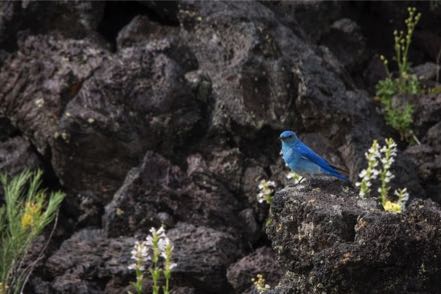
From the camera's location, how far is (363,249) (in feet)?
13.5

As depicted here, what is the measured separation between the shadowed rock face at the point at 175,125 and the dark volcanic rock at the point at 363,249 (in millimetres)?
1862

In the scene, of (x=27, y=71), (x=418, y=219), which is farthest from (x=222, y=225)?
(x=418, y=219)

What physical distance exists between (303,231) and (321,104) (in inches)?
108

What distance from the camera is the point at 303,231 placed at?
4406 millimetres

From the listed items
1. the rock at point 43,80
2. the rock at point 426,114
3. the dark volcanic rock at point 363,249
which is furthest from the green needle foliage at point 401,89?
the dark volcanic rock at point 363,249

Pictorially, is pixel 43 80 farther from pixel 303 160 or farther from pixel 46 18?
pixel 303 160

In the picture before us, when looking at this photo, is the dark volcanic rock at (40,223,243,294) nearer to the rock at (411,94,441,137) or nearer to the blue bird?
the blue bird

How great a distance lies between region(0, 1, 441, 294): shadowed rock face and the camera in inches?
251

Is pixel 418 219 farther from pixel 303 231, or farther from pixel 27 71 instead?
pixel 27 71

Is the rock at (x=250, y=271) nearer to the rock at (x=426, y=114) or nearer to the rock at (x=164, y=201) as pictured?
the rock at (x=164, y=201)

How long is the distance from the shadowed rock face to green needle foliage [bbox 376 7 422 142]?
0.13 metres

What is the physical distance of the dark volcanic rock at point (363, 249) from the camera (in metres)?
4.10

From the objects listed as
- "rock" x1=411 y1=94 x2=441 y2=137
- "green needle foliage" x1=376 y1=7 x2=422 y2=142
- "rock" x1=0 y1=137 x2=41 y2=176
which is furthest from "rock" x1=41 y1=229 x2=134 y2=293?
"rock" x1=411 y1=94 x2=441 y2=137

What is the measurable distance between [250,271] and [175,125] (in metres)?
1.42
